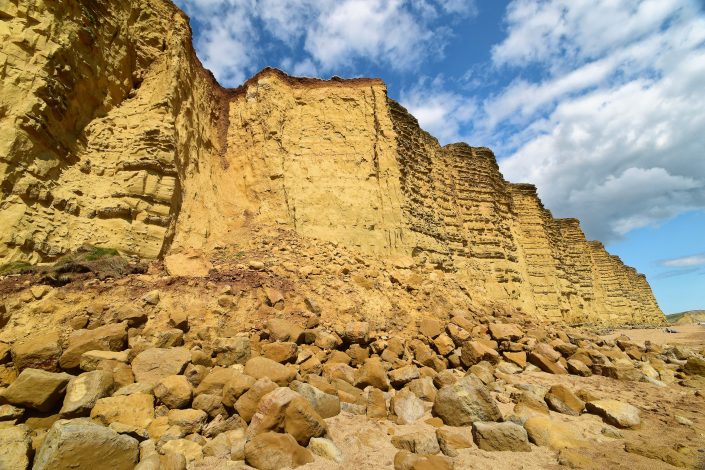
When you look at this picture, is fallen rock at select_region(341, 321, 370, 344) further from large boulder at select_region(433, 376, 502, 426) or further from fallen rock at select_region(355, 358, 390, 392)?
large boulder at select_region(433, 376, 502, 426)

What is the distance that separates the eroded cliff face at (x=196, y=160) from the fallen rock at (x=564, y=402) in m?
6.00

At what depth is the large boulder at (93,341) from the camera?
15.0 feet

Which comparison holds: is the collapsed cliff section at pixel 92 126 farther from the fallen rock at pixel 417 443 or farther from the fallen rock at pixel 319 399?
the fallen rock at pixel 417 443

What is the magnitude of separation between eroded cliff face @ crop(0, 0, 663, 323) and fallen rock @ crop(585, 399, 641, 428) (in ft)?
21.2

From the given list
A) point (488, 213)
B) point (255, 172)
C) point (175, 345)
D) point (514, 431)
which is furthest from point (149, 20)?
point (488, 213)

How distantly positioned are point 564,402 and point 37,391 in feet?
23.1

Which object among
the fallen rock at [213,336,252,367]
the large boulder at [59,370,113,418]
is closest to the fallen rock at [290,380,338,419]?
the fallen rock at [213,336,252,367]

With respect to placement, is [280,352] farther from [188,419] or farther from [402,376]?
[402,376]

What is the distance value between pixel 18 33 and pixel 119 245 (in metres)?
4.55

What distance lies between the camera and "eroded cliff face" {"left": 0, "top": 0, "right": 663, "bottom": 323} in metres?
6.83

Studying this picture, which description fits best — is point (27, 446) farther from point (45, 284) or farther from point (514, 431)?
point (514, 431)

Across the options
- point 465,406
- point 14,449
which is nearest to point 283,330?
point 465,406

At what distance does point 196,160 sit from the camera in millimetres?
10930

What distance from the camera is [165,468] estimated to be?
313cm
